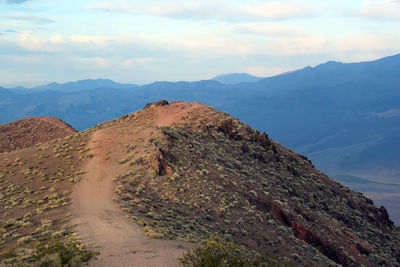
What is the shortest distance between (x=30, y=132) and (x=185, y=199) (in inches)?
1902

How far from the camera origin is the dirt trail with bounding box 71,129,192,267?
1767 centimetres

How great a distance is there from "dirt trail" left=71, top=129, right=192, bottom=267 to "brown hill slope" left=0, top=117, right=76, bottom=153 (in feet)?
107

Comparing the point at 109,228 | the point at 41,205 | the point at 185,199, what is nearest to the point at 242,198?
the point at 185,199

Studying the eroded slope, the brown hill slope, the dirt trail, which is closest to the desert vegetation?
the dirt trail

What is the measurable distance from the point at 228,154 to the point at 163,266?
28649mm

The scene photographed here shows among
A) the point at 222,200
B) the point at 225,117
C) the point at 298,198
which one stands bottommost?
the point at 298,198

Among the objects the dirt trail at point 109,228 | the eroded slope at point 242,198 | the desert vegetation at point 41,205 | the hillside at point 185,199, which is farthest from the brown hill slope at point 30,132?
the dirt trail at point 109,228

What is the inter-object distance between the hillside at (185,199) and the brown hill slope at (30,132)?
2416 centimetres

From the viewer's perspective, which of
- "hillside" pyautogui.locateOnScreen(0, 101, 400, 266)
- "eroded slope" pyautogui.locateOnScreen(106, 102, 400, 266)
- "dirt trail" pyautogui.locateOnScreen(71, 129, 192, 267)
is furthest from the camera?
"eroded slope" pyautogui.locateOnScreen(106, 102, 400, 266)

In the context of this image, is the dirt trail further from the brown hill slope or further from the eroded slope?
the brown hill slope

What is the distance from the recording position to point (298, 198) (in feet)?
136

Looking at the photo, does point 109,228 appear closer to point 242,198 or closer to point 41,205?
point 41,205

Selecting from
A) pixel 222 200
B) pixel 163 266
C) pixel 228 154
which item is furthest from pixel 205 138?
pixel 163 266

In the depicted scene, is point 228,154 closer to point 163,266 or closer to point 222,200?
point 222,200
